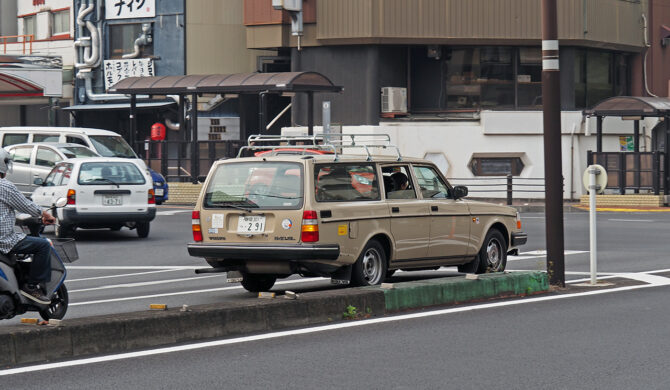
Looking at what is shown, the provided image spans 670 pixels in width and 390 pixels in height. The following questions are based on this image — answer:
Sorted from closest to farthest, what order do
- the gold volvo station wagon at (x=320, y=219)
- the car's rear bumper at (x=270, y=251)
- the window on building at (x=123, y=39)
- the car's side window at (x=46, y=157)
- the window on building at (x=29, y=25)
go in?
the car's rear bumper at (x=270, y=251)
the gold volvo station wagon at (x=320, y=219)
the car's side window at (x=46, y=157)
the window on building at (x=123, y=39)
the window on building at (x=29, y=25)

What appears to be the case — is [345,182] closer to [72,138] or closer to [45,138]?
[72,138]

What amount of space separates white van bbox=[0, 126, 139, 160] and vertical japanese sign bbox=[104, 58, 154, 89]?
15760 millimetres

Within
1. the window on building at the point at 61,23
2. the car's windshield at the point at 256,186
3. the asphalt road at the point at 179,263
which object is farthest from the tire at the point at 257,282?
the window on building at the point at 61,23

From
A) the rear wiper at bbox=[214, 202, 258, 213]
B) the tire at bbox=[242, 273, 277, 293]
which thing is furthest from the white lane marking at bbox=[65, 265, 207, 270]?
the rear wiper at bbox=[214, 202, 258, 213]

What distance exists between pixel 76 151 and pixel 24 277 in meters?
20.0

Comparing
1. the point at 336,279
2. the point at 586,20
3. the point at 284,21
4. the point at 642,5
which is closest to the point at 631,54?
the point at 642,5

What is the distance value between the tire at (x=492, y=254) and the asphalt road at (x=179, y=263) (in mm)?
562

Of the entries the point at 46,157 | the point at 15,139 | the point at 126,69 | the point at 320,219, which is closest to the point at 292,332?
the point at 320,219

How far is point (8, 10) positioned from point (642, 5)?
31.0 metres

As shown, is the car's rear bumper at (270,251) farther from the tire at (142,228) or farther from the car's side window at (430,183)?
the tire at (142,228)

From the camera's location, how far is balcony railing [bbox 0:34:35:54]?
54438 mm

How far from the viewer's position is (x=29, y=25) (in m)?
56.8

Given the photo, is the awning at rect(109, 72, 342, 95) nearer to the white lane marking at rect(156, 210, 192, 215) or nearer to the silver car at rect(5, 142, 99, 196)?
the white lane marking at rect(156, 210, 192, 215)

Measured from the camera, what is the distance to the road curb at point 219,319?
933 cm
